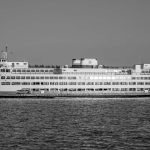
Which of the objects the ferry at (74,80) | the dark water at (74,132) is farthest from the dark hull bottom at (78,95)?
the dark water at (74,132)

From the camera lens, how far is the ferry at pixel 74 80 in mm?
140375

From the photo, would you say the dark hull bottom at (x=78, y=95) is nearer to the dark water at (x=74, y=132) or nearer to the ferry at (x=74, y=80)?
the ferry at (x=74, y=80)

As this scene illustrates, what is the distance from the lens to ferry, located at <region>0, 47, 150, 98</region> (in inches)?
5527

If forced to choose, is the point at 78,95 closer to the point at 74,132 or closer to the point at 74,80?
the point at 74,80

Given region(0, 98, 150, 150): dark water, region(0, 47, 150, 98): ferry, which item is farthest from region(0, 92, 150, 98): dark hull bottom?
region(0, 98, 150, 150): dark water

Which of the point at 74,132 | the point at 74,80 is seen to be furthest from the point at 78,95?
the point at 74,132

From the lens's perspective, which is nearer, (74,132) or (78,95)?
(74,132)

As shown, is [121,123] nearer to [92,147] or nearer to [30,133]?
[30,133]

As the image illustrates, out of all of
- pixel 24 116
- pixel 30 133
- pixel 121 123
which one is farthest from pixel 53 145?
pixel 24 116

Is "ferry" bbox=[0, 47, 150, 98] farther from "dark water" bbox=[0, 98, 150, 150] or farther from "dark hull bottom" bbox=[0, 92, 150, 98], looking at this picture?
"dark water" bbox=[0, 98, 150, 150]

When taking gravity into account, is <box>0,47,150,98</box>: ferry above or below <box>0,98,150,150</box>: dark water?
above

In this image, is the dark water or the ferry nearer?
the dark water

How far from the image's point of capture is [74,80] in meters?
145

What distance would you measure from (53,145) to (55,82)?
9525 cm
